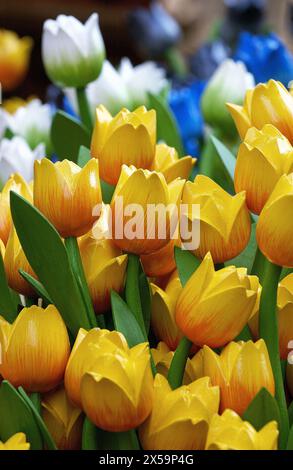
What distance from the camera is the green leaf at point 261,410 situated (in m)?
0.28

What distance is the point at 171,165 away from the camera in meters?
0.37

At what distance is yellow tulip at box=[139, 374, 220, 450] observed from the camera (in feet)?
0.90

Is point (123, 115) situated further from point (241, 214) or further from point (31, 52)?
point (31, 52)

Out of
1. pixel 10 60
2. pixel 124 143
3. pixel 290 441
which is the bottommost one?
pixel 290 441

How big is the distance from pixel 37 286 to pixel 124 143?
0.07 metres

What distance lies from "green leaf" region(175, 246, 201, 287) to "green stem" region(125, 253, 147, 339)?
2 cm

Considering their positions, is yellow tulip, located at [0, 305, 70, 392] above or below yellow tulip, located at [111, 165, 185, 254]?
below

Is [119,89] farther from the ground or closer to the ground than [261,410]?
farther from the ground

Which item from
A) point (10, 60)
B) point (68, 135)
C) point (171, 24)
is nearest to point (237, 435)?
point (68, 135)

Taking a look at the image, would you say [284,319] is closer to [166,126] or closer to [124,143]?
[124,143]

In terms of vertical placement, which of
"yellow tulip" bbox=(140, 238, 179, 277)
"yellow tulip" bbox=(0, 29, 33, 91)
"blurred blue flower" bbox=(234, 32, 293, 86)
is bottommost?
"yellow tulip" bbox=(140, 238, 179, 277)

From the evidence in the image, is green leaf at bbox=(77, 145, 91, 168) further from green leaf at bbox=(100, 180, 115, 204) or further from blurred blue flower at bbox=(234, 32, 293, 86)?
blurred blue flower at bbox=(234, 32, 293, 86)

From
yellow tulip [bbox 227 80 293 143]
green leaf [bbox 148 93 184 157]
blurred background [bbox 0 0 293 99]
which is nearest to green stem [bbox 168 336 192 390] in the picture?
yellow tulip [bbox 227 80 293 143]

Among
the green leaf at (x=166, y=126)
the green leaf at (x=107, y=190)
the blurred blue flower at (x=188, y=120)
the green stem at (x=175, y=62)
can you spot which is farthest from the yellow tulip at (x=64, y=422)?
the green stem at (x=175, y=62)
